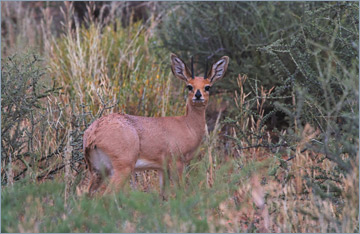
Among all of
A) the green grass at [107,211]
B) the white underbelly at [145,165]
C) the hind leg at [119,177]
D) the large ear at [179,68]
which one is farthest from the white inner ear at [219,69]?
the green grass at [107,211]

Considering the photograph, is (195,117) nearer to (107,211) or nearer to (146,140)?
(146,140)

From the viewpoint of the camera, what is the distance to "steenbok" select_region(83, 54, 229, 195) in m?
5.39

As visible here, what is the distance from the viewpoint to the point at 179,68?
6488mm

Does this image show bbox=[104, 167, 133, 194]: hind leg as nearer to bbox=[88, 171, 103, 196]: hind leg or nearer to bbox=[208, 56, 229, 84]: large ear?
bbox=[88, 171, 103, 196]: hind leg

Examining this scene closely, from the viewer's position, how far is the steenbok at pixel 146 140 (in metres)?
5.39

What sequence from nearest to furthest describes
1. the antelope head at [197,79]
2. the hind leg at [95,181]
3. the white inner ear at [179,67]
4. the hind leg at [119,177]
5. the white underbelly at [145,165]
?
the hind leg at [119,177], the hind leg at [95,181], the white underbelly at [145,165], the antelope head at [197,79], the white inner ear at [179,67]

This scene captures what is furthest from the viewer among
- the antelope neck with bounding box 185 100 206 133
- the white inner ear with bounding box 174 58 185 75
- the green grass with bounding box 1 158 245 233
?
the white inner ear with bounding box 174 58 185 75

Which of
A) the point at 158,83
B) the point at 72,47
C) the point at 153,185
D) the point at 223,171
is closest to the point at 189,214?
the point at 223,171

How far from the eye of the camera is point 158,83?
8438 millimetres

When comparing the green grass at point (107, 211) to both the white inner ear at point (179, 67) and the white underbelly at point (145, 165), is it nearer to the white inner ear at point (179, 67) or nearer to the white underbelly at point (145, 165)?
the white underbelly at point (145, 165)

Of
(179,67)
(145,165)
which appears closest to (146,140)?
(145,165)

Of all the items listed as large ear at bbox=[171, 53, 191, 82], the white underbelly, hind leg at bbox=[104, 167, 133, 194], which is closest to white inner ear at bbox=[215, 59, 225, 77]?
large ear at bbox=[171, 53, 191, 82]

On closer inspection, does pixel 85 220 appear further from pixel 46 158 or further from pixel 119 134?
pixel 46 158

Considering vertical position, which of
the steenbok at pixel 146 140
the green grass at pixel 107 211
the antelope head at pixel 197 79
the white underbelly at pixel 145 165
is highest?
the antelope head at pixel 197 79
